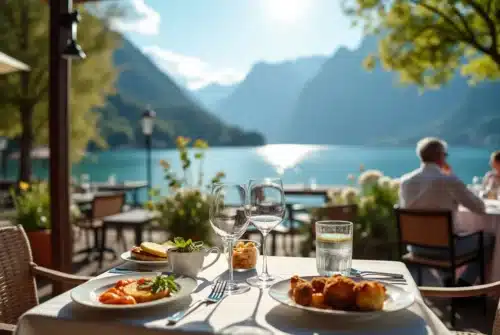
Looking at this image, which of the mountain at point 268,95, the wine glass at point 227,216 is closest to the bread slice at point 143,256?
the wine glass at point 227,216

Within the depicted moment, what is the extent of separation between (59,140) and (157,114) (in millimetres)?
71446

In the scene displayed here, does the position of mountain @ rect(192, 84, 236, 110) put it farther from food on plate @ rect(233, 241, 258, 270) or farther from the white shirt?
food on plate @ rect(233, 241, 258, 270)

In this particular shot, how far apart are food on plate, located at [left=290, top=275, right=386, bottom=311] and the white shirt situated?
266cm

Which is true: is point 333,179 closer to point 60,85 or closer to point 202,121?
point 202,121

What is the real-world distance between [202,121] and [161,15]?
3602 centimetres

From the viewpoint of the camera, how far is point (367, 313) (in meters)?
1.09

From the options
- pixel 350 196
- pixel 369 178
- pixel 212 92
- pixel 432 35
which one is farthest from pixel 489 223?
pixel 212 92

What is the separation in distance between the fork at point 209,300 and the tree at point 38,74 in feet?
42.7

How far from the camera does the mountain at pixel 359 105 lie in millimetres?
95625

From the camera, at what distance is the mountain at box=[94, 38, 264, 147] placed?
6100 centimetres

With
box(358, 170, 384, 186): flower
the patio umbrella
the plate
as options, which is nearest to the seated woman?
box(358, 170, 384, 186): flower

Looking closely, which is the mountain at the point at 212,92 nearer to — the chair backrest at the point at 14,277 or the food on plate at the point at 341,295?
the chair backrest at the point at 14,277

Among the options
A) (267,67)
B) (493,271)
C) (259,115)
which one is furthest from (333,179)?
(267,67)

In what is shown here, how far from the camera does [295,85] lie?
463 feet
